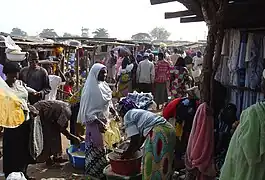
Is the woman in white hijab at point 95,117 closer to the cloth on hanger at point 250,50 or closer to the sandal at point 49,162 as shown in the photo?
the sandal at point 49,162

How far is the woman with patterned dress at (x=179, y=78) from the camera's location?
9914mm

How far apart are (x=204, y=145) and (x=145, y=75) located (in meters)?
7.17

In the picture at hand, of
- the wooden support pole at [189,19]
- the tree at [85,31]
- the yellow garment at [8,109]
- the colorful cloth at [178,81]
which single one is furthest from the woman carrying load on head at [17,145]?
the tree at [85,31]

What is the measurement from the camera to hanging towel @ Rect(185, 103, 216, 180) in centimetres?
379

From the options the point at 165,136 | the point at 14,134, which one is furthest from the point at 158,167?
the point at 14,134

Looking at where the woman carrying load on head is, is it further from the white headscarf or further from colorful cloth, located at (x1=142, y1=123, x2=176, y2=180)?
colorful cloth, located at (x1=142, y1=123, x2=176, y2=180)

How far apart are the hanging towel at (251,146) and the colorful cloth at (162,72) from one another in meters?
8.53

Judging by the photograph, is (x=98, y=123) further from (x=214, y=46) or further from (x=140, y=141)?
(x=214, y=46)

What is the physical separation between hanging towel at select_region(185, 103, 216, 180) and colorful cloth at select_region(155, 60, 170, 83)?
7125 mm

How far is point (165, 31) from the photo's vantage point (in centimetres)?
10169

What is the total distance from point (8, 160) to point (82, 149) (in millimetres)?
1561

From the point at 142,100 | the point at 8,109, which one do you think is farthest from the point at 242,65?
the point at 8,109

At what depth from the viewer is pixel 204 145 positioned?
3797 mm

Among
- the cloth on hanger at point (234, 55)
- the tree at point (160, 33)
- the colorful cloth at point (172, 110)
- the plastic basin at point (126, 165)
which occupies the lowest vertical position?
the plastic basin at point (126, 165)
